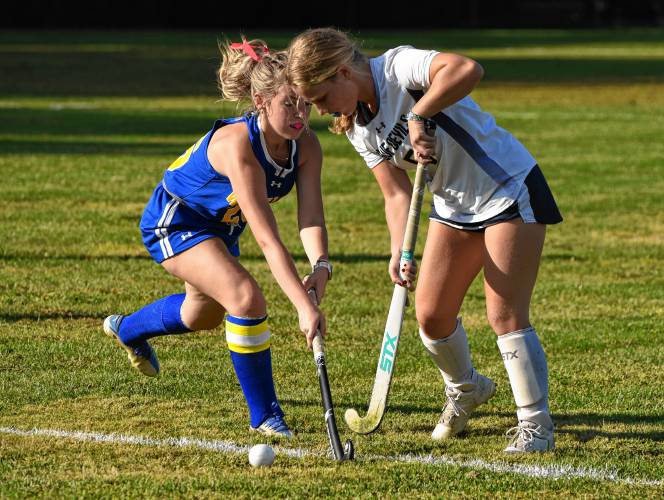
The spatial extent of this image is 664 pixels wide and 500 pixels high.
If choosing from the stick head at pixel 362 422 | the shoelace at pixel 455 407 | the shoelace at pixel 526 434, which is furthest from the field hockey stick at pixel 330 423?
the shoelace at pixel 526 434

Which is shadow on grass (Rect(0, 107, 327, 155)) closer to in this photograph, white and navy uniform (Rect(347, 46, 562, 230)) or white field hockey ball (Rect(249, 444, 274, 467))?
white and navy uniform (Rect(347, 46, 562, 230))

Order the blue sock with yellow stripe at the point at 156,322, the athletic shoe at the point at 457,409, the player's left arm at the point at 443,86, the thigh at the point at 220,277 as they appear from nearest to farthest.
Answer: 1. the player's left arm at the point at 443,86
2. the thigh at the point at 220,277
3. the athletic shoe at the point at 457,409
4. the blue sock with yellow stripe at the point at 156,322

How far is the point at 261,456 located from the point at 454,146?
138 cm

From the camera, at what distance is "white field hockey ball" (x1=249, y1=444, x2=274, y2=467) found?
4.83m

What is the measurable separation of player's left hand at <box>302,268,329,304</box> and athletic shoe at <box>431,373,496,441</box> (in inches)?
28.0

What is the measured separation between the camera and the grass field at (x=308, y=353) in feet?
15.8

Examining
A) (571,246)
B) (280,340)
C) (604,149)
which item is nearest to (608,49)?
(604,149)

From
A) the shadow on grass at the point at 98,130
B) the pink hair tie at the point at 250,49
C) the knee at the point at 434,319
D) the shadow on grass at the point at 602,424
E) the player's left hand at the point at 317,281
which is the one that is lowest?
the shadow on grass at the point at 98,130

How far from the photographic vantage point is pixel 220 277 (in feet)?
17.5

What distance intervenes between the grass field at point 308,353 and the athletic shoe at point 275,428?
0.06 metres

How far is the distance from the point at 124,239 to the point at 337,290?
2.40 metres

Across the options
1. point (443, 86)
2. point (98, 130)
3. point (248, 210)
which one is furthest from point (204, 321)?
point (98, 130)

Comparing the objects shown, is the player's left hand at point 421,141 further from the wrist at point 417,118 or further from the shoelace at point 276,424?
the shoelace at point 276,424

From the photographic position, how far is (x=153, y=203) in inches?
226
